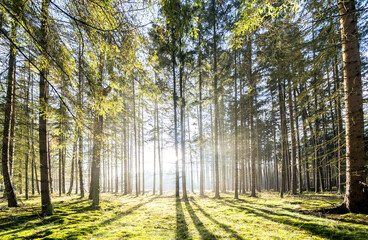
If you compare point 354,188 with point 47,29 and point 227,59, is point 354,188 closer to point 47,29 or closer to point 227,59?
point 47,29

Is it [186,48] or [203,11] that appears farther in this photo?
[186,48]

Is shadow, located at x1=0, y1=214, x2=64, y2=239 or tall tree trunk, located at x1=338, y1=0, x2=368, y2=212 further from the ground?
tall tree trunk, located at x1=338, y1=0, x2=368, y2=212

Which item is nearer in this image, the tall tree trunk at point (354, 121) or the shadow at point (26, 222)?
the tall tree trunk at point (354, 121)

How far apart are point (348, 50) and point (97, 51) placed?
6.81 m

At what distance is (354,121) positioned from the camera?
4.28 m

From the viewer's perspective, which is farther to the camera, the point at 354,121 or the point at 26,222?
the point at 26,222

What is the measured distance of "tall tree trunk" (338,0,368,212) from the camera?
13.9 ft

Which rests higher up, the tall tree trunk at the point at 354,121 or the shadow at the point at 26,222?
the tall tree trunk at the point at 354,121

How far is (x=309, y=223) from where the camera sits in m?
4.14

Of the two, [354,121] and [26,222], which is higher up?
[354,121]

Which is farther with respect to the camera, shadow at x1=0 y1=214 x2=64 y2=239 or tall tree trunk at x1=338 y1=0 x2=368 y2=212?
shadow at x1=0 y1=214 x2=64 y2=239

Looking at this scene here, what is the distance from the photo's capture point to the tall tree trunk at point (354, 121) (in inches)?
167

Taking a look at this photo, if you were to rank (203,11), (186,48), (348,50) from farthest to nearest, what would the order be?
(186,48) < (203,11) < (348,50)

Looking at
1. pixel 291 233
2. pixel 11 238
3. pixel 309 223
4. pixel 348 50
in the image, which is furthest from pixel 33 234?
pixel 348 50
